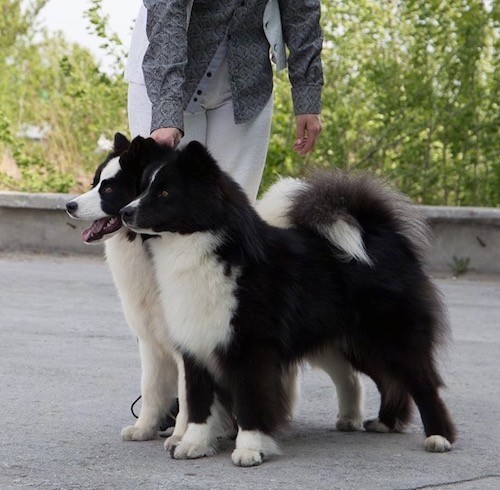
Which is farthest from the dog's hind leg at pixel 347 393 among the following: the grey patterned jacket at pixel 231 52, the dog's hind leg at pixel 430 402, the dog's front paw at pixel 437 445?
the grey patterned jacket at pixel 231 52

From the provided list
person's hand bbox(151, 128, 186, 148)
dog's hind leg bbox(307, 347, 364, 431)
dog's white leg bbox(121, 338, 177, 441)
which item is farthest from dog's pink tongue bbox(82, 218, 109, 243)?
dog's hind leg bbox(307, 347, 364, 431)

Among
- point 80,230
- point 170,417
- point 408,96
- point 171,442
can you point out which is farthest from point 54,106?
point 171,442

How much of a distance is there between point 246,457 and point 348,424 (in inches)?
37.3

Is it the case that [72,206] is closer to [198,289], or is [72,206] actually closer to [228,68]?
[198,289]

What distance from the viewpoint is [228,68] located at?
4.83m

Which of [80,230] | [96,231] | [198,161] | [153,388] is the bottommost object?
[80,230]

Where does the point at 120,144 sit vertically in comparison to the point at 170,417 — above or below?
above

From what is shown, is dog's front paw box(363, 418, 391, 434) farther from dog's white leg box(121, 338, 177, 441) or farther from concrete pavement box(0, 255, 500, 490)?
dog's white leg box(121, 338, 177, 441)

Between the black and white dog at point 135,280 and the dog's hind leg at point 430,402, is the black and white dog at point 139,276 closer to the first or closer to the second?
the black and white dog at point 135,280

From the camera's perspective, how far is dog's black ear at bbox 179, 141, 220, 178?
13.8 feet

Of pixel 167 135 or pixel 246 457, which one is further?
pixel 167 135

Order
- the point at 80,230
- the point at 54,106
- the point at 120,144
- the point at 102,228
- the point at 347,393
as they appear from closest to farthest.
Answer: the point at 102,228 < the point at 120,144 < the point at 347,393 < the point at 80,230 < the point at 54,106

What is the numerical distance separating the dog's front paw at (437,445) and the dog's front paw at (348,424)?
51 cm

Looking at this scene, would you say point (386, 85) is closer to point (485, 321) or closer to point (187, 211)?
point (485, 321)
